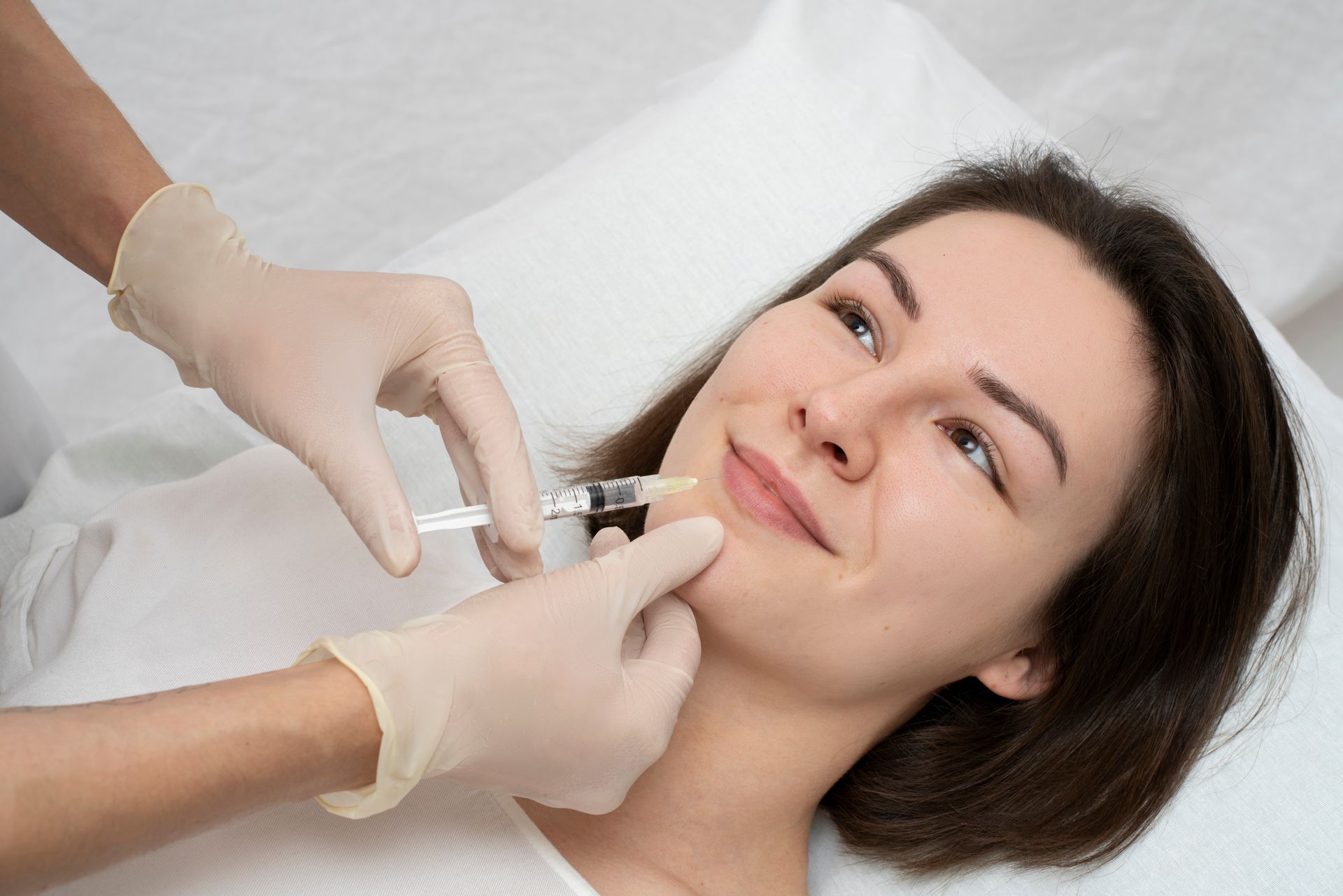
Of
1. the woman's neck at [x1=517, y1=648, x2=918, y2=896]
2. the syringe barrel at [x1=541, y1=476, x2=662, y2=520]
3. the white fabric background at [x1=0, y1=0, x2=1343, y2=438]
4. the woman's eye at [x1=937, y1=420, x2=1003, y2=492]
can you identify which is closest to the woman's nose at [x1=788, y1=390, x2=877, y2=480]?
the woman's eye at [x1=937, y1=420, x2=1003, y2=492]

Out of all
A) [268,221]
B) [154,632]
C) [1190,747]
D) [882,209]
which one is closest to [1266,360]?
[1190,747]

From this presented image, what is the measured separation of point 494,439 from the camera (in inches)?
53.6

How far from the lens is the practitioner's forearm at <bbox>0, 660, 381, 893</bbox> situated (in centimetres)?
87

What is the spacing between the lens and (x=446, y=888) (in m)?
1.31

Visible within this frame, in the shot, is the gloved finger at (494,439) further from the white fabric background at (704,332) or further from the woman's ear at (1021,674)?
the woman's ear at (1021,674)

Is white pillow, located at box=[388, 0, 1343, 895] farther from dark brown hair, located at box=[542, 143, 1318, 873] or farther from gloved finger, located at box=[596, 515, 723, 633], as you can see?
gloved finger, located at box=[596, 515, 723, 633]

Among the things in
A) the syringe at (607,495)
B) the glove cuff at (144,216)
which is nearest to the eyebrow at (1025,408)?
the syringe at (607,495)

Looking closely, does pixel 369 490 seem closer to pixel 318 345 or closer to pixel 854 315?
pixel 318 345

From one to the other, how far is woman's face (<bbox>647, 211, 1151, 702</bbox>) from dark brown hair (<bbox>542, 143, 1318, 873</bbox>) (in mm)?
88

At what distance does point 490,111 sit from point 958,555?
2.12 metres

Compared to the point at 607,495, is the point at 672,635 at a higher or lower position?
lower

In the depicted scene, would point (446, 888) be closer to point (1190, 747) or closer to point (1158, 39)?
point (1190, 747)

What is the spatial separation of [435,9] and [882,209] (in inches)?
60.0

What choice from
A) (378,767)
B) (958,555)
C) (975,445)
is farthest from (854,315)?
(378,767)
